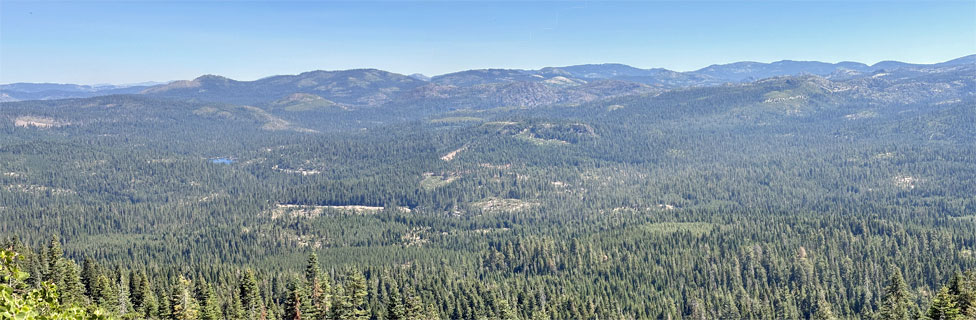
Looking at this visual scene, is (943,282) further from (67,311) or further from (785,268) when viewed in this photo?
(67,311)

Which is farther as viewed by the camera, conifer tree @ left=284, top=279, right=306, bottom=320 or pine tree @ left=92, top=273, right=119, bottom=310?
pine tree @ left=92, top=273, right=119, bottom=310

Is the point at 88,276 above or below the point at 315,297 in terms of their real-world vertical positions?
below

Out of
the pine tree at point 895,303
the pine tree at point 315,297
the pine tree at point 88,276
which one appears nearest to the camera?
the pine tree at point 315,297

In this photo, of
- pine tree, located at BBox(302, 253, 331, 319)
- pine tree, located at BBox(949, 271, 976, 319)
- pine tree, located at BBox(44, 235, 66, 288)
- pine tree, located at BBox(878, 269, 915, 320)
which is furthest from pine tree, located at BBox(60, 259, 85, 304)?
pine tree, located at BBox(878, 269, 915, 320)

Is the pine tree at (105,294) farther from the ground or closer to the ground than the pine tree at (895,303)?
farther from the ground

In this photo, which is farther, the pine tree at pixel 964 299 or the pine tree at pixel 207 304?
the pine tree at pixel 207 304

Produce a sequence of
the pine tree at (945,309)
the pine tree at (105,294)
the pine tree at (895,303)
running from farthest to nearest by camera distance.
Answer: the pine tree at (895,303)
the pine tree at (105,294)
the pine tree at (945,309)

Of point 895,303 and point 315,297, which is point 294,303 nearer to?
point 315,297

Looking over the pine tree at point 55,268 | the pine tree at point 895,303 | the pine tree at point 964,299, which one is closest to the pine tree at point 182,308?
the pine tree at point 55,268

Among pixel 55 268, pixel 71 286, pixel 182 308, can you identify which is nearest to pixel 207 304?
pixel 182 308

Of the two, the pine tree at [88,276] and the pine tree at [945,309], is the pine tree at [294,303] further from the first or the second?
the pine tree at [945,309]

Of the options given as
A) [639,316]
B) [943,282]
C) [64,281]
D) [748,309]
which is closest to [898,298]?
[748,309]

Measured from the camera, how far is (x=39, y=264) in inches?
4567

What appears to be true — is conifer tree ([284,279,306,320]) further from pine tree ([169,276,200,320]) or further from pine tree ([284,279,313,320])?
pine tree ([169,276,200,320])
